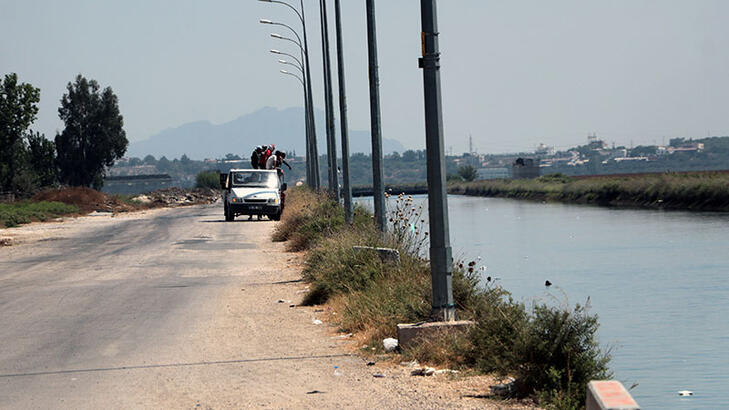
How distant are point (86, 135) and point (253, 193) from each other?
232ft

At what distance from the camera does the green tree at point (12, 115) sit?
3184 inches

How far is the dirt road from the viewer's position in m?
8.43

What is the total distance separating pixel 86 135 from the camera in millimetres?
107312

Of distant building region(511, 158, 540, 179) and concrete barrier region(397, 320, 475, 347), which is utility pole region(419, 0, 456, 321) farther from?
distant building region(511, 158, 540, 179)

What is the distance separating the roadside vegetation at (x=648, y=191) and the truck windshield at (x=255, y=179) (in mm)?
24782

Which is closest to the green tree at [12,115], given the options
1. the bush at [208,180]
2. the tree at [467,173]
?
the bush at [208,180]

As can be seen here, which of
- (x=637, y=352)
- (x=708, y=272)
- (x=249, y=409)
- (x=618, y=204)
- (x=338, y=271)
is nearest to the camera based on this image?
(x=249, y=409)

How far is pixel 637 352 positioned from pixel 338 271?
4.41 m

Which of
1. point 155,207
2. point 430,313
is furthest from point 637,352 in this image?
point 155,207

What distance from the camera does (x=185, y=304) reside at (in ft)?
49.8

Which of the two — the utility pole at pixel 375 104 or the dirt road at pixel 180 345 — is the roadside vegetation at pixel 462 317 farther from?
the utility pole at pixel 375 104

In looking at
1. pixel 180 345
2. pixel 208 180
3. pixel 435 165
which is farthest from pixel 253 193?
pixel 208 180

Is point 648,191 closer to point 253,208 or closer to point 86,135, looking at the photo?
point 253,208

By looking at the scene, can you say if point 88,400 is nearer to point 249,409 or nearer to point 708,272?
point 249,409
